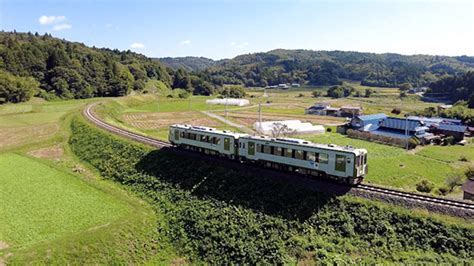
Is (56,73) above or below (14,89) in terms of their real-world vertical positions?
above

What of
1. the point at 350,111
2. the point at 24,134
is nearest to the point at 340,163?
the point at 24,134

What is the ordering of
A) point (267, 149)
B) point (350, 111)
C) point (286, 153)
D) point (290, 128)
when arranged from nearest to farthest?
point (286, 153)
point (267, 149)
point (290, 128)
point (350, 111)

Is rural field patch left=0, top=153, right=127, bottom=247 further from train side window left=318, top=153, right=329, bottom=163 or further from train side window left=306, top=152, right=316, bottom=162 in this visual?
train side window left=318, top=153, right=329, bottom=163

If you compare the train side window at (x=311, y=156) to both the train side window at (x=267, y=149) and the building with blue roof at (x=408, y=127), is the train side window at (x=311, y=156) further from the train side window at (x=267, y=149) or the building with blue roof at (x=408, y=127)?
the building with blue roof at (x=408, y=127)

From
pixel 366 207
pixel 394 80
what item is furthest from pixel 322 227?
pixel 394 80

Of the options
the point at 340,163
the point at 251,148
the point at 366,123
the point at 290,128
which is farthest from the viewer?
the point at 366,123

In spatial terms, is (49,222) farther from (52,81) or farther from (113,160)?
(52,81)

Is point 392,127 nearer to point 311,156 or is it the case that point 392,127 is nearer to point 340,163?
point 311,156

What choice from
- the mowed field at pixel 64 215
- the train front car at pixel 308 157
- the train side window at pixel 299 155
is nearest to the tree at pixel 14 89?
the mowed field at pixel 64 215
